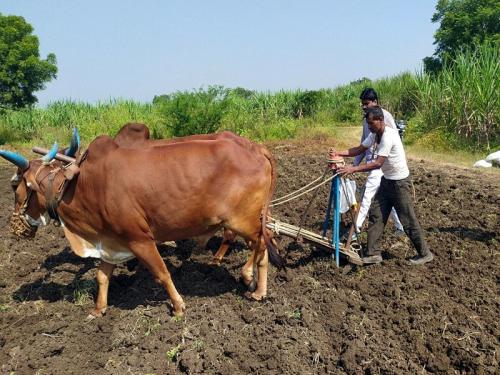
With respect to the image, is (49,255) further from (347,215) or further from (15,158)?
(347,215)

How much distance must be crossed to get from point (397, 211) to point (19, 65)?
1644 centimetres

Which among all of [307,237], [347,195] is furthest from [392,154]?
[307,237]

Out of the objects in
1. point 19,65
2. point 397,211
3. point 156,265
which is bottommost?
point 156,265

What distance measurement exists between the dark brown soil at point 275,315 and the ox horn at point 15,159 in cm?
142

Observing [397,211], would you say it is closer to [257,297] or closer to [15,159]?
[257,297]

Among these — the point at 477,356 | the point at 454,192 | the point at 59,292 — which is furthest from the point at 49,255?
the point at 454,192

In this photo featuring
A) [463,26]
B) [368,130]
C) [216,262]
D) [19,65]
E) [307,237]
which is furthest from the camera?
[463,26]

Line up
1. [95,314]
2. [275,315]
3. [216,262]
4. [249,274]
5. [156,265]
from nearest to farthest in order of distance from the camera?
[275,315] → [156,265] → [95,314] → [249,274] → [216,262]

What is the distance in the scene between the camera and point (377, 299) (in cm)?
467

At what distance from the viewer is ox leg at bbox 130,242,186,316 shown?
453 cm

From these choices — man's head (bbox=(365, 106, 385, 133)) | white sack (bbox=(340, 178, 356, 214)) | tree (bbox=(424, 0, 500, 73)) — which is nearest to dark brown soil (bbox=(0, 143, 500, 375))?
white sack (bbox=(340, 178, 356, 214))

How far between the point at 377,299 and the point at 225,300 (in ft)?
4.81

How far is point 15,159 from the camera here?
4.57 meters

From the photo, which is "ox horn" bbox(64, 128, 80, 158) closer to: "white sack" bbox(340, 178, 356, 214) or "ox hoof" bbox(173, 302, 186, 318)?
"ox hoof" bbox(173, 302, 186, 318)
